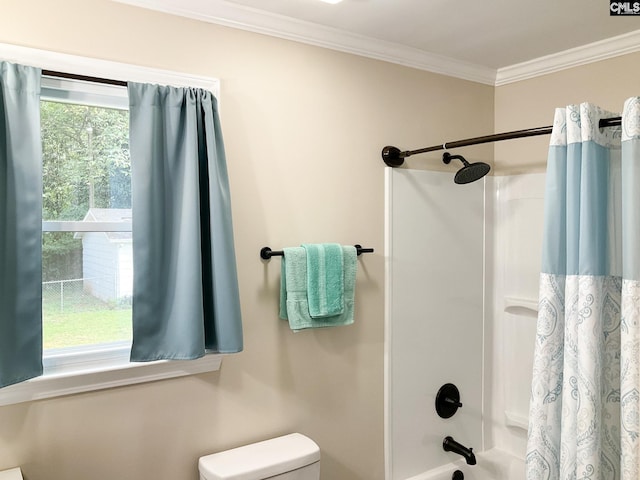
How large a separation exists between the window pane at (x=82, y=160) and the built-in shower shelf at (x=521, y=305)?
6.57 feet

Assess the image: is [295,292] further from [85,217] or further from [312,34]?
[312,34]

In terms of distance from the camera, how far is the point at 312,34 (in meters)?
2.17

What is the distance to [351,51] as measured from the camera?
231cm

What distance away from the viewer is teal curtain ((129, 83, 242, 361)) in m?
1.72

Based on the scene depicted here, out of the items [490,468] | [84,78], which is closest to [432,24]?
[84,78]

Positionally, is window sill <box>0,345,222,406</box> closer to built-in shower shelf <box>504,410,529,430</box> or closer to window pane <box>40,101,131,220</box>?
window pane <box>40,101,131,220</box>

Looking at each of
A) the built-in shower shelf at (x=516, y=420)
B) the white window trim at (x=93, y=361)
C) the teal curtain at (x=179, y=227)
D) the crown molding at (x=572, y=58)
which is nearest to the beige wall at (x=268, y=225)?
the white window trim at (x=93, y=361)

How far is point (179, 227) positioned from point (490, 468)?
2.14 m

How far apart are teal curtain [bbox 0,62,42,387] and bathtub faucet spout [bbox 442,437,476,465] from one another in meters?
1.97

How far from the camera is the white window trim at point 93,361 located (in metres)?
1.61

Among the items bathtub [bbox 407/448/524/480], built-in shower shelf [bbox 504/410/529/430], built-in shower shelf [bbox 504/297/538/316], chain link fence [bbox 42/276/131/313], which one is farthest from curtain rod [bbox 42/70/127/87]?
built-in shower shelf [bbox 504/410/529/430]

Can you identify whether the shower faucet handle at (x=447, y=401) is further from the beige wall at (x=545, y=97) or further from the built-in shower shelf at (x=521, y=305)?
the beige wall at (x=545, y=97)

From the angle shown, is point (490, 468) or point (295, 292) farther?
point (490, 468)

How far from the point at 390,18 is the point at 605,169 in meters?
1.02
